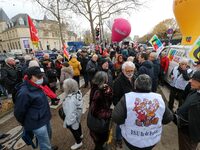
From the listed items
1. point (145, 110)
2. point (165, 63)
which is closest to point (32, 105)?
point (145, 110)

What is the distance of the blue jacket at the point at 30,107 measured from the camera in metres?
2.42

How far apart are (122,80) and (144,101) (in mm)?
1243

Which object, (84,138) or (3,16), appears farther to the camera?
(3,16)

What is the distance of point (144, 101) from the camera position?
1804 millimetres

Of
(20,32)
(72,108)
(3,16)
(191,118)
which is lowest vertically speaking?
(72,108)

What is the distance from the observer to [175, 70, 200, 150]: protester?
1.97 metres

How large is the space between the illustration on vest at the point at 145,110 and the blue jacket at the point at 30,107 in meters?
1.63

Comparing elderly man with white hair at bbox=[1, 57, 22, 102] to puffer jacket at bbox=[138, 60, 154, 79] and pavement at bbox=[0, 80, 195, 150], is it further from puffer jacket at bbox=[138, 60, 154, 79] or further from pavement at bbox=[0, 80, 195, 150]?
puffer jacket at bbox=[138, 60, 154, 79]

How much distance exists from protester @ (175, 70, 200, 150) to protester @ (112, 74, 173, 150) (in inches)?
12.1

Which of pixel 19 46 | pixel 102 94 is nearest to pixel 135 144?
pixel 102 94

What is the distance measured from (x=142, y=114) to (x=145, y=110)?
0.06 m

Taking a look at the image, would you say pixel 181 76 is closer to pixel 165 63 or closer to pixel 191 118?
pixel 191 118

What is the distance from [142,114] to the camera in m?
1.83

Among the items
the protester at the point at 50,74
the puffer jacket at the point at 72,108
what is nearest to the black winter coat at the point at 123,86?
the puffer jacket at the point at 72,108
